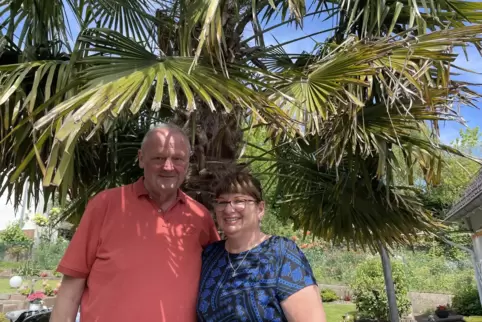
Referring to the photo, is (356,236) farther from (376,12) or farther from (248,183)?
(248,183)

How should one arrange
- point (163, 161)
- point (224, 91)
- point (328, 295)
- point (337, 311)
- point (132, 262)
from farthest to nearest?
point (328, 295), point (337, 311), point (224, 91), point (163, 161), point (132, 262)

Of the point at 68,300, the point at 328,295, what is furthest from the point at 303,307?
the point at 328,295

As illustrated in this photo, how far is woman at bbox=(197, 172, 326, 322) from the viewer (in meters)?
1.75

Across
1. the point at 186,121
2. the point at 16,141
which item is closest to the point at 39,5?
the point at 16,141

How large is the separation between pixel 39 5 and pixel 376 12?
2871 mm

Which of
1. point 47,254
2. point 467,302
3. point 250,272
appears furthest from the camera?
point 47,254

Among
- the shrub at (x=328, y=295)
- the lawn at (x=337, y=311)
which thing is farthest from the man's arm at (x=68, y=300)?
the shrub at (x=328, y=295)

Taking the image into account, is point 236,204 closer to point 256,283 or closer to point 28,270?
point 256,283

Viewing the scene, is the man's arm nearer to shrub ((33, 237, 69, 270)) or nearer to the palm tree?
→ the palm tree

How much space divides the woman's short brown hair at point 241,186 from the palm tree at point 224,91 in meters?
0.50

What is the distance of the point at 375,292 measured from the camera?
434 inches

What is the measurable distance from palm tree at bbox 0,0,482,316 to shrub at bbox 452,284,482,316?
31.2 ft

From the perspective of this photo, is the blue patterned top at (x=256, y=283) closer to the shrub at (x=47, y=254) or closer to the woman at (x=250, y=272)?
the woman at (x=250, y=272)

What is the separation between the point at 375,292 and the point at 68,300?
1032 centimetres
